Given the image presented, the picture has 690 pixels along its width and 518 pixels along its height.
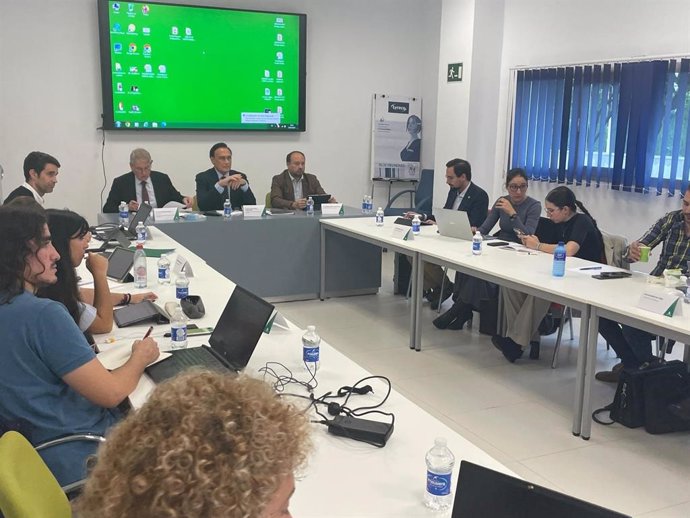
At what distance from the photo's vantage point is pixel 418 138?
8.20 meters

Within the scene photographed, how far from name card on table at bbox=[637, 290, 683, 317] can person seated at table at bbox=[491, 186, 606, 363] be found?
1163 millimetres

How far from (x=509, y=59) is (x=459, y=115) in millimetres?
773

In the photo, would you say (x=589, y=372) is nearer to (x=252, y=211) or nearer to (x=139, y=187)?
(x=252, y=211)

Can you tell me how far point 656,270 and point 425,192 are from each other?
13.1 feet

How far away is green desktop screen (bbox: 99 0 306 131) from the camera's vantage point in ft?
21.7

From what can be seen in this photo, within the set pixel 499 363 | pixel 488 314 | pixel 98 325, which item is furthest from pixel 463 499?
pixel 488 314

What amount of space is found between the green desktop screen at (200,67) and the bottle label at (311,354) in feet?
16.9

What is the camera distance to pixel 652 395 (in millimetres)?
3244

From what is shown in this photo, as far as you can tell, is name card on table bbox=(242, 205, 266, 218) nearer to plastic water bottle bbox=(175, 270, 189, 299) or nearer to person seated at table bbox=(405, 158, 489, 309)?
person seated at table bbox=(405, 158, 489, 309)

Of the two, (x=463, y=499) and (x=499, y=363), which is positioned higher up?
(x=463, y=499)

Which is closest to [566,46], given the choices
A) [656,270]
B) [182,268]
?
[656,270]

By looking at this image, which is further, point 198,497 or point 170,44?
point 170,44

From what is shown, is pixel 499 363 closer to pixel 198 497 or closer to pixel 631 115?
pixel 631 115

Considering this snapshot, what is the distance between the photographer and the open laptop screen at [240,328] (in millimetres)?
2225
